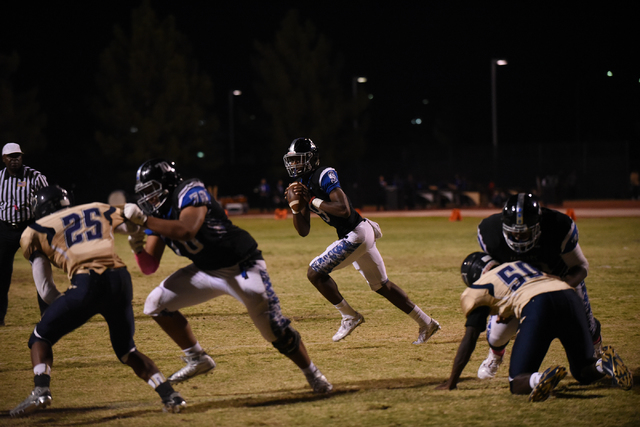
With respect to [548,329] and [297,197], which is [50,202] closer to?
[297,197]

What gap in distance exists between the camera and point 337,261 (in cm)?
682

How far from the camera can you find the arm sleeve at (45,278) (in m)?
5.44

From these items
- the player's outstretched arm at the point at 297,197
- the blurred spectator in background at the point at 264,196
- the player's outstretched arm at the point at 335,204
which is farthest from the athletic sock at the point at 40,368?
the blurred spectator in background at the point at 264,196

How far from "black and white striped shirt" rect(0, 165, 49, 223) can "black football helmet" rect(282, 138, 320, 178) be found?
2985 millimetres

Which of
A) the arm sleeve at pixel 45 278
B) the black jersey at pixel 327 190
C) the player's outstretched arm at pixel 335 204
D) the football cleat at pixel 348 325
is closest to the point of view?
the arm sleeve at pixel 45 278

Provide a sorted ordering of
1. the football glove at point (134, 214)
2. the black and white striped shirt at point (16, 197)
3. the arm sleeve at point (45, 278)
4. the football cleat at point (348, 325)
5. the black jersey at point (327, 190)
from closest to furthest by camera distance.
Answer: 1. the football glove at point (134, 214)
2. the arm sleeve at point (45, 278)
3. the black jersey at point (327, 190)
4. the football cleat at point (348, 325)
5. the black and white striped shirt at point (16, 197)

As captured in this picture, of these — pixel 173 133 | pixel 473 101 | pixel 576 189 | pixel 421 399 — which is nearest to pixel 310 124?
pixel 173 133

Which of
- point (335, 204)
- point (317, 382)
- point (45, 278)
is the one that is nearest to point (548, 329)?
point (317, 382)

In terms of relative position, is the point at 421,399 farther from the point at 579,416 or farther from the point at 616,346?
the point at 616,346

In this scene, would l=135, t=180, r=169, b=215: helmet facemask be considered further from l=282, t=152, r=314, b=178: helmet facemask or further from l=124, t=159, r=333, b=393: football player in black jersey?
l=282, t=152, r=314, b=178: helmet facemask

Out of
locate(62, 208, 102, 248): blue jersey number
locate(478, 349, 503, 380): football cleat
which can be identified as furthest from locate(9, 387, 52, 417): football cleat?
locate(478, 349, 503, 380): football cleat

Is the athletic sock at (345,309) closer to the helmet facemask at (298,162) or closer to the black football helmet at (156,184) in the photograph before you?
the helmet facemask at (298,162)

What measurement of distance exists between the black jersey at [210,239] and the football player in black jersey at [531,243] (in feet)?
5.51

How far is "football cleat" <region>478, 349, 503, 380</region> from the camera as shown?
5477 millimetres
